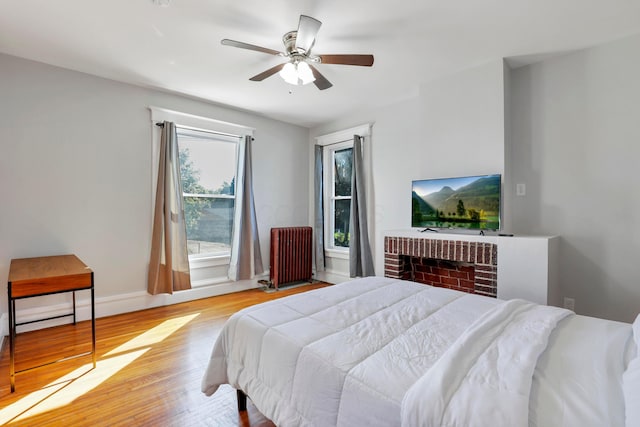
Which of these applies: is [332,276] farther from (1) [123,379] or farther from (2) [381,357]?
(2) [381,357]

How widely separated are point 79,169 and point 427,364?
3.63m

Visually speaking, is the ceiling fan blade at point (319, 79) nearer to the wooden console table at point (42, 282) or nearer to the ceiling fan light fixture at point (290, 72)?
the ceiling fan light fixture at point (290, 72)

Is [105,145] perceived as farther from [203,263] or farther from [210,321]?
[210,321]

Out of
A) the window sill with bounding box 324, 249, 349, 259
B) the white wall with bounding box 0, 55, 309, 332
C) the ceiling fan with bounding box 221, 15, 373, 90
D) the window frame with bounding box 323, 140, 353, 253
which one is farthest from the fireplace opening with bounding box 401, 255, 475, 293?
the white wall with bounding box 0, 55, 309, 332

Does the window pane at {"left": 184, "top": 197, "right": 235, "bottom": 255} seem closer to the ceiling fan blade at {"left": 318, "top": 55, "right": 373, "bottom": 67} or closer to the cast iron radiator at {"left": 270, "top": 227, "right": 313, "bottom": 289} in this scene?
the cast iron radiator at {"left": 270, "top": 227, "right": 313, "bottom": 289}

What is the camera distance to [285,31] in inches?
92.2

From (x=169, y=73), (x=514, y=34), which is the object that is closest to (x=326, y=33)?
(x=514, y=34)

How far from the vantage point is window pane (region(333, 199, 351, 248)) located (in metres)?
4.64

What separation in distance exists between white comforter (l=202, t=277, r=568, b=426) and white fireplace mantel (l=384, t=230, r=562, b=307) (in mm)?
917

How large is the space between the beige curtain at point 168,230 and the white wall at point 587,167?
12.2 ft

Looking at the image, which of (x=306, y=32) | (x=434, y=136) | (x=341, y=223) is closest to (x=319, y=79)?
(x=306, y=32)

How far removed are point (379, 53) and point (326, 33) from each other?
0.56m

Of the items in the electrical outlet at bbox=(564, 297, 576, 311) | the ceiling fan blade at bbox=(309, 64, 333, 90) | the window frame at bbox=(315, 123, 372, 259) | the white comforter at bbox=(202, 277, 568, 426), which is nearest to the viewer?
the white comforter at bbox=(202, 277, 568, 426)

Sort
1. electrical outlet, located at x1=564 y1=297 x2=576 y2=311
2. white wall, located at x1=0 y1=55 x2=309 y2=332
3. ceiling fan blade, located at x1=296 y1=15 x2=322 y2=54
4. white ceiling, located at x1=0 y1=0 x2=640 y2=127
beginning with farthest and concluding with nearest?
white wall, located at x1=0 y1=55 x2=309 y2=332 < electrical outlet, located at x1=564 y1=297 x2=576 y2=311 < white ceiling, located at x1=0 y1=0 x2=640 y2=127 < ceiling fan blade, located at x1=296 y1=15 x2=322 y2=54
